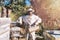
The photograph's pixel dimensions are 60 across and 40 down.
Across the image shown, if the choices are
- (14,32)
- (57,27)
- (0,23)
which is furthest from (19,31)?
(57,27)

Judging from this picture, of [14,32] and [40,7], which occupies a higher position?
[40,7]

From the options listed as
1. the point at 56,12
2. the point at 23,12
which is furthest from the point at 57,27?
the point at 23,12

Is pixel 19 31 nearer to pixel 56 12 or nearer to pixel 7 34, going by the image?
pixel 7 34

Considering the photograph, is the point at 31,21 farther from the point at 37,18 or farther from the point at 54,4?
the point at 54,4

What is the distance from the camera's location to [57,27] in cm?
96

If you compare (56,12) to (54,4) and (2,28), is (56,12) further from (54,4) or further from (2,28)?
(2,28)

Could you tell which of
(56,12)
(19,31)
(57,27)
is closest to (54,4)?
(56,12)

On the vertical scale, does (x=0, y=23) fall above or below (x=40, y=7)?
below

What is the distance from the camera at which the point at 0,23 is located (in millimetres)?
958

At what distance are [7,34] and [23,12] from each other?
7.3 inches

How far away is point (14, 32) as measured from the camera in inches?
37.6

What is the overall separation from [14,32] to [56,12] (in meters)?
0.32

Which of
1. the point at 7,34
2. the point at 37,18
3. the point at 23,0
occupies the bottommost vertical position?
the point at 7,34

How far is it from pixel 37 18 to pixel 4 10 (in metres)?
0.24
